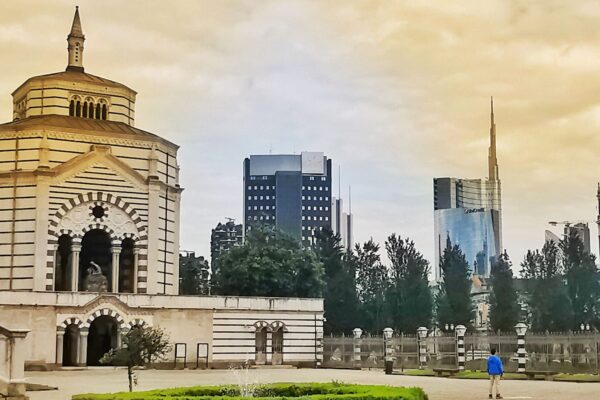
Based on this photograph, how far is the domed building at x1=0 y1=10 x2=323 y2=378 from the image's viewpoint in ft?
160

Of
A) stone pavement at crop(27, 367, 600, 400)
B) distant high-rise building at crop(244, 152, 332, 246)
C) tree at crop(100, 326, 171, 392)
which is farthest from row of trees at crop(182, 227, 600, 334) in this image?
distant high-rise building at crop(244, 152, 332, 246)

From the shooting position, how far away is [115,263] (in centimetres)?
5138

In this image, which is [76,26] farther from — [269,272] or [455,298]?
[455,298]

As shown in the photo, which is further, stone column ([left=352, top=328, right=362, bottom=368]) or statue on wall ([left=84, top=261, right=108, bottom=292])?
stone column ([left=352, top=328, right=362, bottom=368])

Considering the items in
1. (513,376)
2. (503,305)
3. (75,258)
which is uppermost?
(75,258)

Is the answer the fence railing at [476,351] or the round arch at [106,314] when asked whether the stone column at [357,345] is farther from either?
the round arch at [106,314]

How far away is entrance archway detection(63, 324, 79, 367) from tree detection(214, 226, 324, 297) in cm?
1583

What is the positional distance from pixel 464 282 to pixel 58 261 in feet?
89.3

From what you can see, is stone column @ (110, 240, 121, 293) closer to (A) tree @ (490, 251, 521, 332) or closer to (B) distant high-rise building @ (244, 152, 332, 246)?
(A) tree @ (490, 251, 521, 332)

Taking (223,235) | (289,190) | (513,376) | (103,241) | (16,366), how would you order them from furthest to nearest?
(289,190) → (223,235) → (103,241) → (513,376) → (16,366)

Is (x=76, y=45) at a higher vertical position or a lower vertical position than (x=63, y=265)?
higher

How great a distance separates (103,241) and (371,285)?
966 inches

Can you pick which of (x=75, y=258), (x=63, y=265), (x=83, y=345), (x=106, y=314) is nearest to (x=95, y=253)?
(x=63, y=265)

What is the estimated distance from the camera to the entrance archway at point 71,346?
47156 mm
